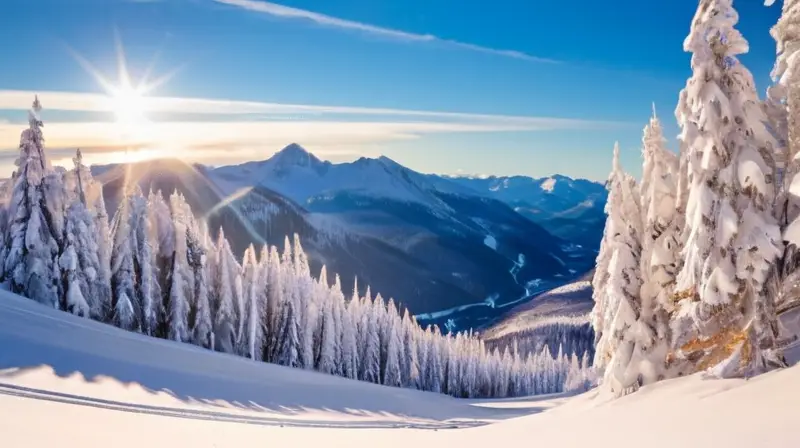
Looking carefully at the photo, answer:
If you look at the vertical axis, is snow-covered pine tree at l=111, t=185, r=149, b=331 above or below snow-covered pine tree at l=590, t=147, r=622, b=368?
above

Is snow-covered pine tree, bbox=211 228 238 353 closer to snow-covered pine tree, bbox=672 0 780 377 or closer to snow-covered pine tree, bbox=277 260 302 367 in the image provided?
snow-covered pine tree, bbox=277 260 302 367

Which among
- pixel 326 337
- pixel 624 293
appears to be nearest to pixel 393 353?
pixel 326 337

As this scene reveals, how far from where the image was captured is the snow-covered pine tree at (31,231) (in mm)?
39156

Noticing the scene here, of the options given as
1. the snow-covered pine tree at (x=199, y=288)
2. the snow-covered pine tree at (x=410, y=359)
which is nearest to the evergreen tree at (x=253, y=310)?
the snow-covered pine tree at (x=199, y=288)

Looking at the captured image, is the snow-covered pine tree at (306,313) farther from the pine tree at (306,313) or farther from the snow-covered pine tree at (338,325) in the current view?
the snow-covered pine tree at (338,325)

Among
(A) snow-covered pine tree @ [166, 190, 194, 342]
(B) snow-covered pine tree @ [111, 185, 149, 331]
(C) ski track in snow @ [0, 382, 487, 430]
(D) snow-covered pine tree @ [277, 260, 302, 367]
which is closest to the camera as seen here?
(C) ski track in snow @ [0, 382, 487, 430]

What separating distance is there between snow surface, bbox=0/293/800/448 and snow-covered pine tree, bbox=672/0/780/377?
6.68ft

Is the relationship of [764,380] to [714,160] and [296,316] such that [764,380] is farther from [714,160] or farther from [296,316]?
[296,316]

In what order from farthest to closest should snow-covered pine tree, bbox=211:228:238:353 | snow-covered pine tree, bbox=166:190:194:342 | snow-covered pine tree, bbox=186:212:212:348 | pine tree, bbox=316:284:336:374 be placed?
pine tree, bbox=316:284:336:374 → snow-covered pine tree, bbox=211:228:238:353 → snow-covered pine tree, bbox=186:212:212:348 → snow-covered pine tree, bbox=166:190:194:342

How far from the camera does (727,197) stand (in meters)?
16.0

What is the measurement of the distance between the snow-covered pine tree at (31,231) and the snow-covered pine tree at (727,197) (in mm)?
40510

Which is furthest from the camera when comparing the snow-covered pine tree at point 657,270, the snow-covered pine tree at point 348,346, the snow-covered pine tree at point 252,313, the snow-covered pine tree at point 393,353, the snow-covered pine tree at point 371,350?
the snow-covered pine tree at point 393,353

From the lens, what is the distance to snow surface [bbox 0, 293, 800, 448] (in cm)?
1126

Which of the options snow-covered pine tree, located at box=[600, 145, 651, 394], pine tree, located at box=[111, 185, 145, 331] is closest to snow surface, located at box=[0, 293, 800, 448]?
snow-covered pine tree, located at box=[600, 145, 651, 394]
